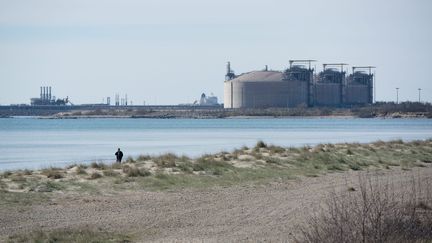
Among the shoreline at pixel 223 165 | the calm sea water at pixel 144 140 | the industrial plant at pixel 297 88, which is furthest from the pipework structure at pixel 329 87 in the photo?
the shoreline at pixel 223 165

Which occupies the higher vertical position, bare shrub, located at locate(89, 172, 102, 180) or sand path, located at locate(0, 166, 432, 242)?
bare shrub, located at locate(89, 172, 102, 180)

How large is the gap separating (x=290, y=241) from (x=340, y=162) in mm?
17544

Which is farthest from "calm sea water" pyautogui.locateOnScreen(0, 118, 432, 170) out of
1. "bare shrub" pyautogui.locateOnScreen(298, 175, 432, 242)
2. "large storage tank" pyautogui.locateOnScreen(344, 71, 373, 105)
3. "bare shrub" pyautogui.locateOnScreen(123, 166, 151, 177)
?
"large storage tank" pyautogui.locateOnScreen(344, 71, 373, 105)

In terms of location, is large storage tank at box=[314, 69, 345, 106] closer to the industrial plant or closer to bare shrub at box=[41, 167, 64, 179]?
the industrial plant

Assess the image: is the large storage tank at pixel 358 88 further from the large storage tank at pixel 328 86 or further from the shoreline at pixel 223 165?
the shoreline at pixel 223 165

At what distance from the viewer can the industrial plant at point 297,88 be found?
512 ft

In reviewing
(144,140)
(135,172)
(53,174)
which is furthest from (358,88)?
(53,174)

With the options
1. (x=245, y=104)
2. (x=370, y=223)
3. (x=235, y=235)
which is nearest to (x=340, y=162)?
(x=235, y=235)

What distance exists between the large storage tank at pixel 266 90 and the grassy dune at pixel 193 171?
Answer: 119 m

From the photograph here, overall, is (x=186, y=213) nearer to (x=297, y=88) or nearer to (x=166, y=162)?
(x=166, y=162)

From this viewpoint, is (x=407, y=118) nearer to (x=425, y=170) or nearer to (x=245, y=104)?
(x=245, y=104)

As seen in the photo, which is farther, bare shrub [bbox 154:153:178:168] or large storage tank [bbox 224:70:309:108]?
large storage tank [bbox 224:70:309:108]

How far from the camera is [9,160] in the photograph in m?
44.5

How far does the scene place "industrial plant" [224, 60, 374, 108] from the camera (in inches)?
6142
